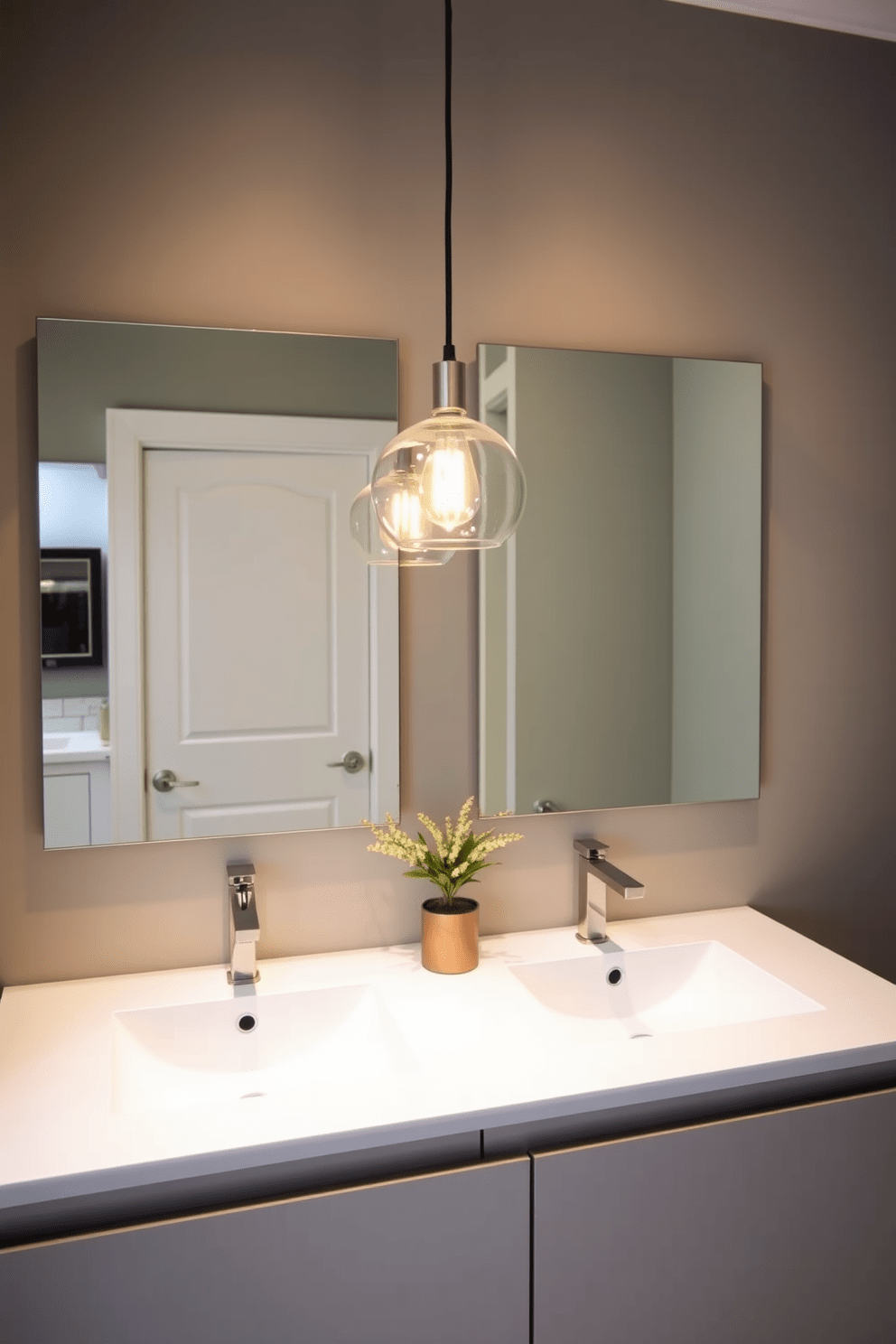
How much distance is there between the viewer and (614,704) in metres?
1.85

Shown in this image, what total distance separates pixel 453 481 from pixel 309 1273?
970 millimetres

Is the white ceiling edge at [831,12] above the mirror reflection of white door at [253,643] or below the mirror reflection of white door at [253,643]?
above

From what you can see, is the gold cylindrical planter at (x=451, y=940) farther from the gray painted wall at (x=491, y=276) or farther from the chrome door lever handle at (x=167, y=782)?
the chrome door lever handle at (x=167, y=782)

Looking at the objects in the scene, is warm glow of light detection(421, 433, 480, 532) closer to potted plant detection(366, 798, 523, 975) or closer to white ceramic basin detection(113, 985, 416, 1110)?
potted plant detection(366, 798, 523, 975)

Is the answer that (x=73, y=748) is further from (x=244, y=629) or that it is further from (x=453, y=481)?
(x=453, y=481)

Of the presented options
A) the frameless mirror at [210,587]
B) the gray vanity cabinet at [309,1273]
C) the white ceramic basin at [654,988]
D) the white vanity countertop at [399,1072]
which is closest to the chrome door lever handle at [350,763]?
the frameless mirror at [210,587]

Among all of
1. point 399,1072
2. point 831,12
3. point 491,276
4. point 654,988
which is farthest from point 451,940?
point 831,12

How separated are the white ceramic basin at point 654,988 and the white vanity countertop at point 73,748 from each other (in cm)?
78

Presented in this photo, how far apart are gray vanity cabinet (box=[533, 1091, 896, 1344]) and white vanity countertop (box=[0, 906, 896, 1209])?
87mm

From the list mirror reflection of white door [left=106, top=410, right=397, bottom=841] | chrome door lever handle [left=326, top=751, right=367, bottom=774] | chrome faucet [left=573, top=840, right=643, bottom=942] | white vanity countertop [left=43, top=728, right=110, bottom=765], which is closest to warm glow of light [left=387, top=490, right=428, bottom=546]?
mirror reflection of white door [left=106, top=410, right=397, bottom=841]

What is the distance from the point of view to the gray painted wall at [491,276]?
155 cm

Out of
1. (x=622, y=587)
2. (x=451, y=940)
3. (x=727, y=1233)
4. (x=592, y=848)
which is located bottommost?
(x=727, y=1233)

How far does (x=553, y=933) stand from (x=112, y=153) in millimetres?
1519

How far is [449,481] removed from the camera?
4.01 ft
